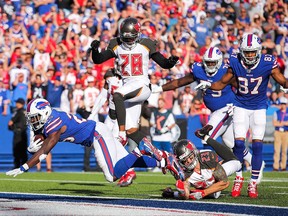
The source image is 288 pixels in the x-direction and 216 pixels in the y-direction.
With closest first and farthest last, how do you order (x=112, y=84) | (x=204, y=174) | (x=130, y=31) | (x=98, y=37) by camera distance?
(x=204, y=174)
(x=130, y=31)
(x=112, y=84)
(x=98, y=37)

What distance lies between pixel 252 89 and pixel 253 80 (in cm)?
11

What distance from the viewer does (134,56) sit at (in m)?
11.2

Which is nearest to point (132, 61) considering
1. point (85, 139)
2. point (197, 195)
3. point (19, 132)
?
point (85, 139)

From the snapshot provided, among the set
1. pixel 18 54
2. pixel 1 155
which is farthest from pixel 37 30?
pixel 1 155

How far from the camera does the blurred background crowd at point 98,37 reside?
60.0 ft

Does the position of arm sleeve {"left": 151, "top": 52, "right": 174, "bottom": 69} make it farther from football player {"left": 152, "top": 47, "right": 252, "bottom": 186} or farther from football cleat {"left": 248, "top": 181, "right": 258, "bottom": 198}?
A: football cleat {"left": 248, "top": 181, "right": 258, "bottom": 198}

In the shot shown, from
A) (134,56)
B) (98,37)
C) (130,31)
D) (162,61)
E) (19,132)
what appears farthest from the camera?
(98,37)

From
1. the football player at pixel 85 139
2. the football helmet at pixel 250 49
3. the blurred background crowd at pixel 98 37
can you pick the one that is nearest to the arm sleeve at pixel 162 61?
the football helmet at pixel 250 49

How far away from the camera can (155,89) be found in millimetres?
11109

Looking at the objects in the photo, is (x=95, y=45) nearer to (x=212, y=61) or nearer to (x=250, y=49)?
(x=212, y=61)

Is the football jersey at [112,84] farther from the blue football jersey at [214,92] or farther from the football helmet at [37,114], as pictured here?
the football helmet at [37,114]

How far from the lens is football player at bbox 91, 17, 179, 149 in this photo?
35.9 feet

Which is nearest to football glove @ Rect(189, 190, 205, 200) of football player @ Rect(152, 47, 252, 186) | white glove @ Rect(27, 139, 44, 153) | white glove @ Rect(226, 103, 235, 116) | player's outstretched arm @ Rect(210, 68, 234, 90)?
white glove @ Rect(27, 139, 44, 153)

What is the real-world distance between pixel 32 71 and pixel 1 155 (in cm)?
198
